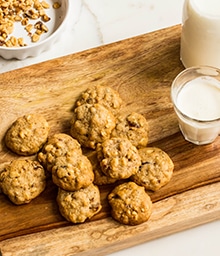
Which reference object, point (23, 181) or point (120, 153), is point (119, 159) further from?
point (23, 181)

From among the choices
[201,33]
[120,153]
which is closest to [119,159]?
[120,153]

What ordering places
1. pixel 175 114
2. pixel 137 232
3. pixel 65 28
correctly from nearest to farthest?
1. pixel 137 232
2. pixel 175 114
3. pixel 65 28

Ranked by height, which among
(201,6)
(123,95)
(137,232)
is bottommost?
(137,232)

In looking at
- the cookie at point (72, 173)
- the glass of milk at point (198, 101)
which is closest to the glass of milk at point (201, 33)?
the glass of milk at point (198, 101)

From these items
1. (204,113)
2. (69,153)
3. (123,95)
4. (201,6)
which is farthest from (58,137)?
(201,6)

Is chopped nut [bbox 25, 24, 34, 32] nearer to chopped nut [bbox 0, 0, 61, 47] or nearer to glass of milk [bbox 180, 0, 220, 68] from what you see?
chopped nut [bbox 0, 0, 61, 47]

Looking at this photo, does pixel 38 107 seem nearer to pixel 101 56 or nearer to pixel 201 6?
pixel 101 56
